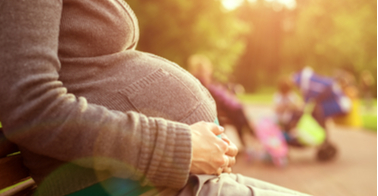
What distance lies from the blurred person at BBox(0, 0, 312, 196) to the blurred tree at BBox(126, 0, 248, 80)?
8.75 meters

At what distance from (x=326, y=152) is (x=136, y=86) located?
642 centimetres

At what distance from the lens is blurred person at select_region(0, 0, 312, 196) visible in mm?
948

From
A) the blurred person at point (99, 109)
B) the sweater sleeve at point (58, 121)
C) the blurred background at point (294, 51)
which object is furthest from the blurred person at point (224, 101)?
the sweater sleeve at point (58, 121)

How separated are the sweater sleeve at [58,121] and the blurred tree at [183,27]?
8931 mm

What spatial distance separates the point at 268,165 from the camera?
6.73 m

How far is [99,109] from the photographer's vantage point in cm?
101

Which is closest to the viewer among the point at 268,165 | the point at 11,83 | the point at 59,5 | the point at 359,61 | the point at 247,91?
the point at 11,83

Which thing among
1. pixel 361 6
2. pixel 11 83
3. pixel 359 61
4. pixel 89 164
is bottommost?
pixel 89 164

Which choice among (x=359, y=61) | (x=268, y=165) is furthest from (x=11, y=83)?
(x=359, y=61)

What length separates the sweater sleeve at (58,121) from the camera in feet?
3.07

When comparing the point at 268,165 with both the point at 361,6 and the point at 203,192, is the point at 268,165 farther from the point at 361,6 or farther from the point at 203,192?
the point at 361,6

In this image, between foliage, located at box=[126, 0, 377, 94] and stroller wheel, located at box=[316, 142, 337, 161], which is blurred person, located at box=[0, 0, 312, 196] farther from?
foliage, located at box=[126, 0, 377, 94]

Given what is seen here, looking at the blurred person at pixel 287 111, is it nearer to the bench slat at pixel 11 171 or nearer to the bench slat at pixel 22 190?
the bench slat at pixel 22 190

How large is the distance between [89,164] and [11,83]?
0.98 feet
